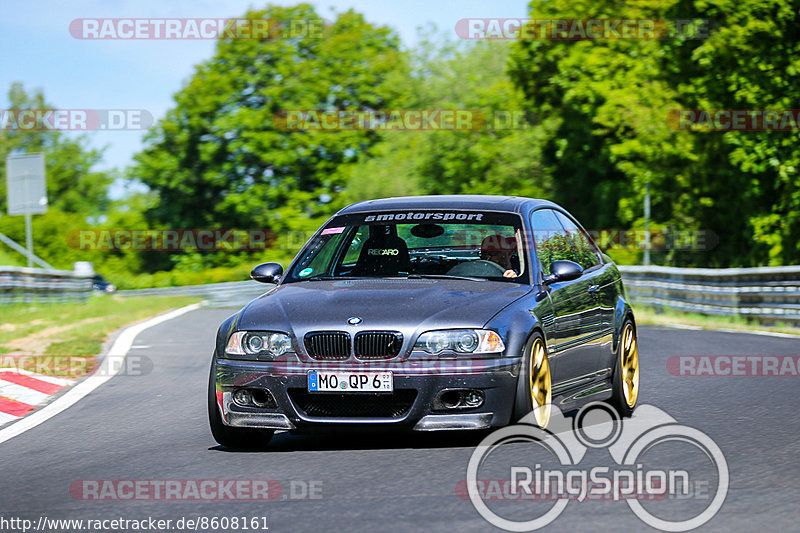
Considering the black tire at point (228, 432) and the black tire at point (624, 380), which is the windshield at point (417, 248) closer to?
the black tire at point (228, 432)

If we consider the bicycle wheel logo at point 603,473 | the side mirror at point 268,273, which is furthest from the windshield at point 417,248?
the bicycle wheel logo at point 603,473

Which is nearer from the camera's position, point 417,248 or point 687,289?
point 417,248

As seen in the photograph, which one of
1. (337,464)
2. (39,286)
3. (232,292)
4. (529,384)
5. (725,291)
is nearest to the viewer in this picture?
(337,464)

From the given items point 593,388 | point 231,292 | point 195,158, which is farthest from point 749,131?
point 195,158

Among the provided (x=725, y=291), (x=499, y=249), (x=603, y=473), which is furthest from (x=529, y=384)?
(x=725, y=291)

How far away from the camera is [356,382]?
22.9 feet

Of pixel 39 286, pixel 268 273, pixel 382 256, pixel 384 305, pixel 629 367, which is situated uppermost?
pixel 382 256

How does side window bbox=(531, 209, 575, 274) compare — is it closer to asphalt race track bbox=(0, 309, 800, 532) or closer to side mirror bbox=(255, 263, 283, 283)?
asphalt race track bbox=(0, 309, 800, 532)

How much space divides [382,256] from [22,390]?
4343mm

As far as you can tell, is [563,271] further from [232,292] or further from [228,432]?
[232,292]

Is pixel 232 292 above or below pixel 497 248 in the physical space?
below

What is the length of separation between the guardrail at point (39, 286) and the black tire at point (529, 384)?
64.8 feet

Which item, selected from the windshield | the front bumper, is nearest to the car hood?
the front bumper

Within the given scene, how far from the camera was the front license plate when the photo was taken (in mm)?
6973
